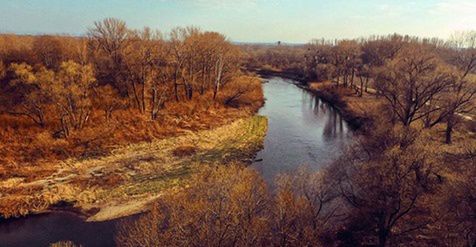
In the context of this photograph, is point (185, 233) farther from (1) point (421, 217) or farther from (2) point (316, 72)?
(2) point (316, 72)

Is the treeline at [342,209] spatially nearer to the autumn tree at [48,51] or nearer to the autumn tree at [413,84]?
the autumn tree at [413,84]

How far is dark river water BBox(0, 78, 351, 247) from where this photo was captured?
22.5 meters

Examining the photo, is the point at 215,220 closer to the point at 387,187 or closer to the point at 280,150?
the point at 387,187

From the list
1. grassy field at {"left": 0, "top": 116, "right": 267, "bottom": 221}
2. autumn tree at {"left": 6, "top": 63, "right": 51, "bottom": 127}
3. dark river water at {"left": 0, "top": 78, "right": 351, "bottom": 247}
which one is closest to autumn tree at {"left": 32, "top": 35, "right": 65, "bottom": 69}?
autumn tree at {"left": 6, "top": 63, "right": 51, "bottom": 127}

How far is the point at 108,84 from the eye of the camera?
4866 cm

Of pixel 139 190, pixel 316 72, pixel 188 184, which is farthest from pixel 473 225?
pixel 316 72

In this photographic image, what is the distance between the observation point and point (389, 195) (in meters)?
18.4

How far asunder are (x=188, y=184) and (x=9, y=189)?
15847mm

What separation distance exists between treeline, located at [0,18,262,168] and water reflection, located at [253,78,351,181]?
8855 mm

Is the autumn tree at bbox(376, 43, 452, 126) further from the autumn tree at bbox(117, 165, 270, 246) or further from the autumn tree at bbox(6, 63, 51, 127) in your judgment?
the autumn tree at bbox(6, 63, 51, 127)

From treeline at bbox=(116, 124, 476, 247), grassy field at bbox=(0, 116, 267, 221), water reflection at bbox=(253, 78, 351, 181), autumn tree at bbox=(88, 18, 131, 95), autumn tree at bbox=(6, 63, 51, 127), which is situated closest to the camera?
treeline at bbox=(116, 124, 476, 247)

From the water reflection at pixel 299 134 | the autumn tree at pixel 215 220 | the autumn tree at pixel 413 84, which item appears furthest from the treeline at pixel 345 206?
the water reflection at pixel 299 134

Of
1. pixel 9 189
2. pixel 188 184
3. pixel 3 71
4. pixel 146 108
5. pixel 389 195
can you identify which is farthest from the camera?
pixel 146 108

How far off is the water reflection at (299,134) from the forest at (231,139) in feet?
9.32
